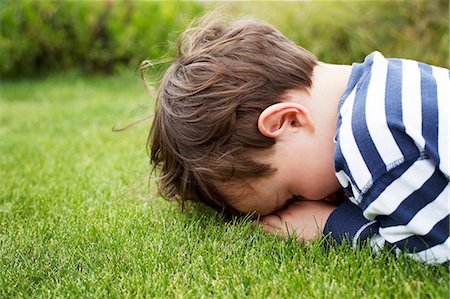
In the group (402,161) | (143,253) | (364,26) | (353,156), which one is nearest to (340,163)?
(353,156)

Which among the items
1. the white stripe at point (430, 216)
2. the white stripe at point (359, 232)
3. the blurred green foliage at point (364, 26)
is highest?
the white stripe at point (430, 216)

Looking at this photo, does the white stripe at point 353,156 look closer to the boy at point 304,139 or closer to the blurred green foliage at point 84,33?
the boy at point 304,139

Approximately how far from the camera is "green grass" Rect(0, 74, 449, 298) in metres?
1.53

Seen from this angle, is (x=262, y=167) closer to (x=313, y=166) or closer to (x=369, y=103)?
(x=313, y=166)

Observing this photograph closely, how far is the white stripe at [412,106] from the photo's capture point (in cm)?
156

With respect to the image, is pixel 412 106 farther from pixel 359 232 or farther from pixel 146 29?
pixel 146 29

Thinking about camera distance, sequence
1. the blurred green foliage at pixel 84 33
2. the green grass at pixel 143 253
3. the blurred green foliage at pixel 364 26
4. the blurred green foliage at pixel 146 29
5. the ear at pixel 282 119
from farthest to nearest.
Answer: the blurred green foliage at pixel 84 33, the blurred green foliage at pixel 146 29, the blurred green foliage at pixel 364 26, the ear at pixel 282 119, the green grass at pixel 143 253

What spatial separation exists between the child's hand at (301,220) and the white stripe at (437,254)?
337mm

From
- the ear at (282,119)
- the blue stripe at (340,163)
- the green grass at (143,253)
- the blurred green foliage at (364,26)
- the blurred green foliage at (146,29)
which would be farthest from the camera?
the blurred green foliage at (146,29)

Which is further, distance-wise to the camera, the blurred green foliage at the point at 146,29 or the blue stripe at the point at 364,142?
the blurred green foliage at the point at 146,29

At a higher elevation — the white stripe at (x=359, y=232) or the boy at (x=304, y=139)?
the boy at (x=304, y=139)

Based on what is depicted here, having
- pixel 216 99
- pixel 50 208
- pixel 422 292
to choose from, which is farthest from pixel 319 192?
pixel 50 208

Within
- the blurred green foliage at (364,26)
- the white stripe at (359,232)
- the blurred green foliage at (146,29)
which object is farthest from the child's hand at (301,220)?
the blurred green foliage at (146,29)

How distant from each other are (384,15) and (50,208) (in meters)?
3.76
